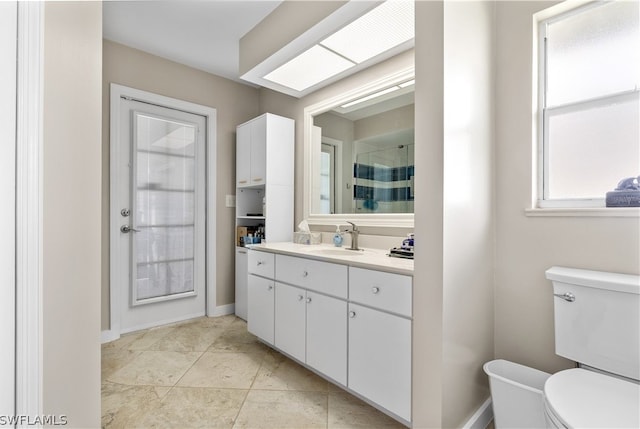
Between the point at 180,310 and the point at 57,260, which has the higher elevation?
the point at 57,260

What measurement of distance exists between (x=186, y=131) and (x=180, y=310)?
5.92 ft

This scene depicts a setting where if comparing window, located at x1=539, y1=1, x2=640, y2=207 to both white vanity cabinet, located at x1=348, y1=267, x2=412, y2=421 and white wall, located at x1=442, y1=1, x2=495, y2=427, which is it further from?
white vanity cabinet, located at x1=348, y1=267, x2=412, y2=421

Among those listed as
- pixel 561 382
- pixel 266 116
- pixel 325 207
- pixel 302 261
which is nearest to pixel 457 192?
pixel 561 382

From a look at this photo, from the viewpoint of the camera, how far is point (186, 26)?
2.43 m

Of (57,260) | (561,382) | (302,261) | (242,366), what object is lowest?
(242,366)

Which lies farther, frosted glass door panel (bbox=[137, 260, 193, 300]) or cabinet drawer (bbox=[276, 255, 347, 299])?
frosted glass door panel (bbox=[137, 260, 193, 300])

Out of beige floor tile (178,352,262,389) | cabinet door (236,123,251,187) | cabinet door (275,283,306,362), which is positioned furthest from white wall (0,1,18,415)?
cabinet door (236,123,251,187)

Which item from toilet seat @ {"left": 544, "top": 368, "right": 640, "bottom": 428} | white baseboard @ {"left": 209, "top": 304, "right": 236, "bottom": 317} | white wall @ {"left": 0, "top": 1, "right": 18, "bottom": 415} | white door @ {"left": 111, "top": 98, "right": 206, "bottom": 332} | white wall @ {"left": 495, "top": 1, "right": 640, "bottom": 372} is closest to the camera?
white wall @ {"left": 0, "top": 1, "right": 18, "bottom": 415}

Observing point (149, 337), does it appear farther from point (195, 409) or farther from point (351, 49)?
point (351, 49)

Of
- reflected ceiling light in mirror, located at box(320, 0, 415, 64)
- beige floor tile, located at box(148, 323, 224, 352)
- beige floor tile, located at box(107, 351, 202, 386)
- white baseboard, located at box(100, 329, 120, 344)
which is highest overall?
reflected ceiling light in mirror, located at box(320, 0, 415, 64)

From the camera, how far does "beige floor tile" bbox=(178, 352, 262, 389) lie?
193 cm

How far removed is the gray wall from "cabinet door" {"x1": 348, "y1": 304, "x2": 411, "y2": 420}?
2.06 m

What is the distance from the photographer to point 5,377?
83 cm

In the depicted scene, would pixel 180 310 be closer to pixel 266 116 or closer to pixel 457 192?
pixel 266 116
